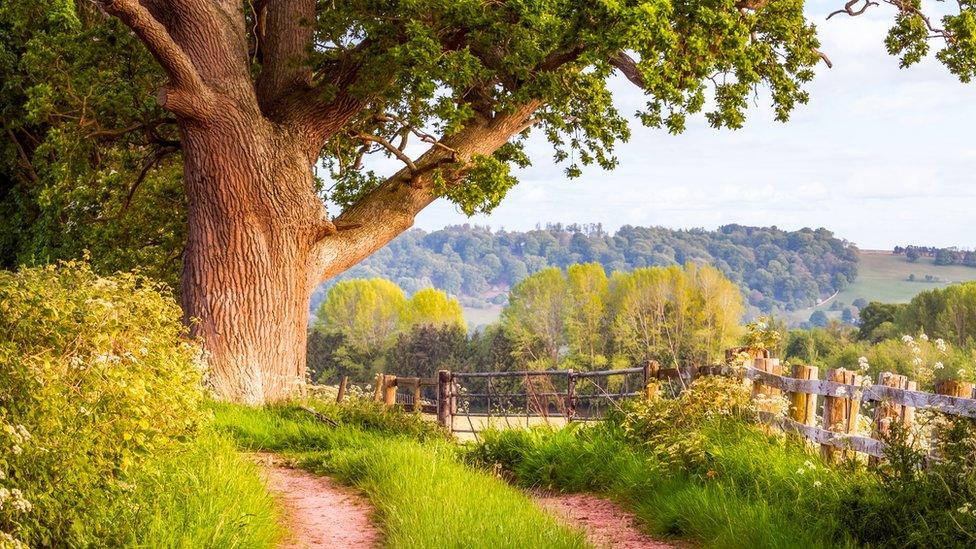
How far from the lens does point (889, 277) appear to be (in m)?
172

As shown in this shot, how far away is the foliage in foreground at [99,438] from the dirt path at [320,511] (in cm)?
36

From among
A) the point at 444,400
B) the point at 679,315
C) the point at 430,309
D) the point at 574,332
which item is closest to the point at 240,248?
the point at 444,400

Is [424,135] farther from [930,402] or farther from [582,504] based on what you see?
[930,402]

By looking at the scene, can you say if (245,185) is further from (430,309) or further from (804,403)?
(430,309)

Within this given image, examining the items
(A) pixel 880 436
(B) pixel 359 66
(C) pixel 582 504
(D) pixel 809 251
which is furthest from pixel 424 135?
(D) pixel 809 251

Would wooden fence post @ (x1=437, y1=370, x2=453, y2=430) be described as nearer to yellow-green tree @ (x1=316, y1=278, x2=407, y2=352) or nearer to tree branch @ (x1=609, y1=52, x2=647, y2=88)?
tree branch @ (x1=609, y1=52, x2=647, y2=88)

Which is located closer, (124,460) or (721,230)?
(124,460)

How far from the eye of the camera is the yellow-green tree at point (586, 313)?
7888cm

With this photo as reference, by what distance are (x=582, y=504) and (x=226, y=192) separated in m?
7.42

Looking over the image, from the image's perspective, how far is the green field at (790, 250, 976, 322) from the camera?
163m

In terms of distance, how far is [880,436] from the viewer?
7.59m

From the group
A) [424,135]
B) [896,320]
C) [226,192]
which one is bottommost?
[896,320]

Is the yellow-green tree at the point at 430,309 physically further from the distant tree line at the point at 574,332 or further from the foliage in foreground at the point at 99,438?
the foliage in foreground at the point at 99,438

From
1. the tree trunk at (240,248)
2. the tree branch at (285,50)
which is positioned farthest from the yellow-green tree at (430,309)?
the tree trunk at (240,248)
